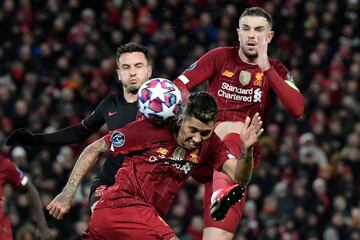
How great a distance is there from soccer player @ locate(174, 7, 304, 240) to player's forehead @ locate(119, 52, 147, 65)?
0.41 meters

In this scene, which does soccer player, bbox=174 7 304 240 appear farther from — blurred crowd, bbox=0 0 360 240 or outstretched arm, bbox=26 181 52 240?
blurred crowd, bbox=0 0 360 240

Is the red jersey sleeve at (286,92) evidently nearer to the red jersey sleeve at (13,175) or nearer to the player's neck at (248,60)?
the player's neck at (248,60)

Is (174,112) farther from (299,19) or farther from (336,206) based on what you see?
(299,19)

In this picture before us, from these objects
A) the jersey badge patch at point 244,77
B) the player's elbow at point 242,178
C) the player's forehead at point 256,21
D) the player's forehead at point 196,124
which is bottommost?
the player's elbow at point 242,178

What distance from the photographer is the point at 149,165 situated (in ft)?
29.1

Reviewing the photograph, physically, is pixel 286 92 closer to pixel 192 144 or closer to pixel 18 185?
pixel 192 144

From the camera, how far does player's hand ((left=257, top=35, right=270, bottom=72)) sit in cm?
1022

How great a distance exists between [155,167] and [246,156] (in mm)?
753

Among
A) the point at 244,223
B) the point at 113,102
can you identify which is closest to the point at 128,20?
the point at 244,223

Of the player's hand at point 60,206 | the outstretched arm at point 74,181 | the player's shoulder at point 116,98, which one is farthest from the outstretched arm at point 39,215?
the player's hand at point 60,206

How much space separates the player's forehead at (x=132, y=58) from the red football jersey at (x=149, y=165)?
4.98 ft

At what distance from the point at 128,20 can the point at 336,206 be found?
5.98m

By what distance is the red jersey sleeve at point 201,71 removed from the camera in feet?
34.2

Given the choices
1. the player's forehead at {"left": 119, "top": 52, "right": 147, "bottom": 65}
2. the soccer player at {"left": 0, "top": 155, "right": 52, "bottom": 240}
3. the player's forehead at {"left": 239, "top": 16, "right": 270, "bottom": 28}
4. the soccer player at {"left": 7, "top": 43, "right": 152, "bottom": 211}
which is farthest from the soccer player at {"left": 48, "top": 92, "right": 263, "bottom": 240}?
the soccer player at {"left": 0, "top": 155, "right": 52, "bottom": 240}
